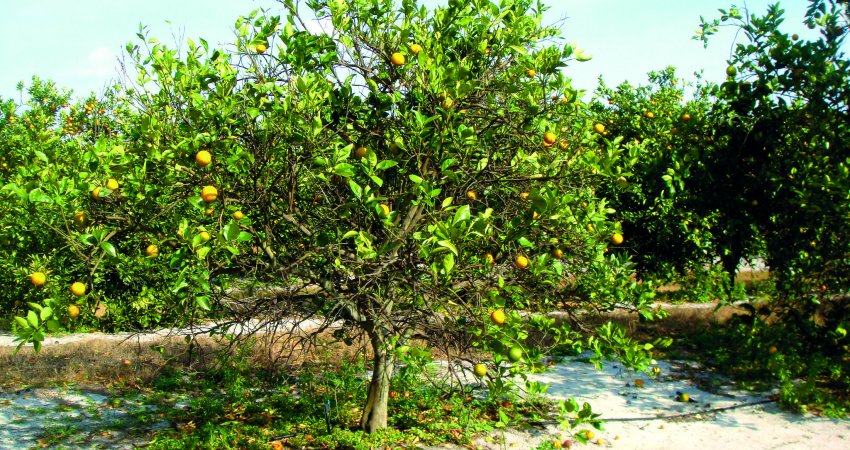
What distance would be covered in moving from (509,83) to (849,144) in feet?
8.95

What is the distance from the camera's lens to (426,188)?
323 centimetres

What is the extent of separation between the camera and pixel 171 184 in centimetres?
350

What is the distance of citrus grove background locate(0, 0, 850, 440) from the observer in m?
3.40

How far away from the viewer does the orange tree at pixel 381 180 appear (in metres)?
3.39

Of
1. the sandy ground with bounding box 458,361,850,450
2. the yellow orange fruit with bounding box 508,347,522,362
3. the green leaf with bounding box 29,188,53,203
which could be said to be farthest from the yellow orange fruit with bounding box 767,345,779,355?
the green leaf with bounding box 29,188,53,203

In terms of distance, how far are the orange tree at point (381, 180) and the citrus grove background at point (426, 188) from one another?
0.02 m

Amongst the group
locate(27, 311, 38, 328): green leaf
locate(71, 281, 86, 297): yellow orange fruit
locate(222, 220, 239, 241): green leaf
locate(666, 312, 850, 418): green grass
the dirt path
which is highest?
locate(222, 220, 239, 241): green leaf

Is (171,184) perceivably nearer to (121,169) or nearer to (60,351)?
(121,169)

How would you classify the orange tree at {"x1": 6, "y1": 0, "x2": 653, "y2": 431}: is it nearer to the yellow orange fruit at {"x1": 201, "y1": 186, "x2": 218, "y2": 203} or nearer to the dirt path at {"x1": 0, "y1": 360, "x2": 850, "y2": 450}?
the yellow orange fruit at {"x1": 201, "y1": 186, "x2": 218, "y2": 203}

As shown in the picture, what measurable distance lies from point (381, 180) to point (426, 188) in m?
0.25

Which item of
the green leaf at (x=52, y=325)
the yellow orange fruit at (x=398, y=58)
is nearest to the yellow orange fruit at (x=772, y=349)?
the yellow orange fruit at (x=398, y=58)

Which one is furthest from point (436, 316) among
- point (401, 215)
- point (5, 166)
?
point (5, 166)

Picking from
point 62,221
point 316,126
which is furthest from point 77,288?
point 316,126

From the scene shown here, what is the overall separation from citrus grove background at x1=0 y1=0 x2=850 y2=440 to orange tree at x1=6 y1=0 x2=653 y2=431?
0.8 inches
